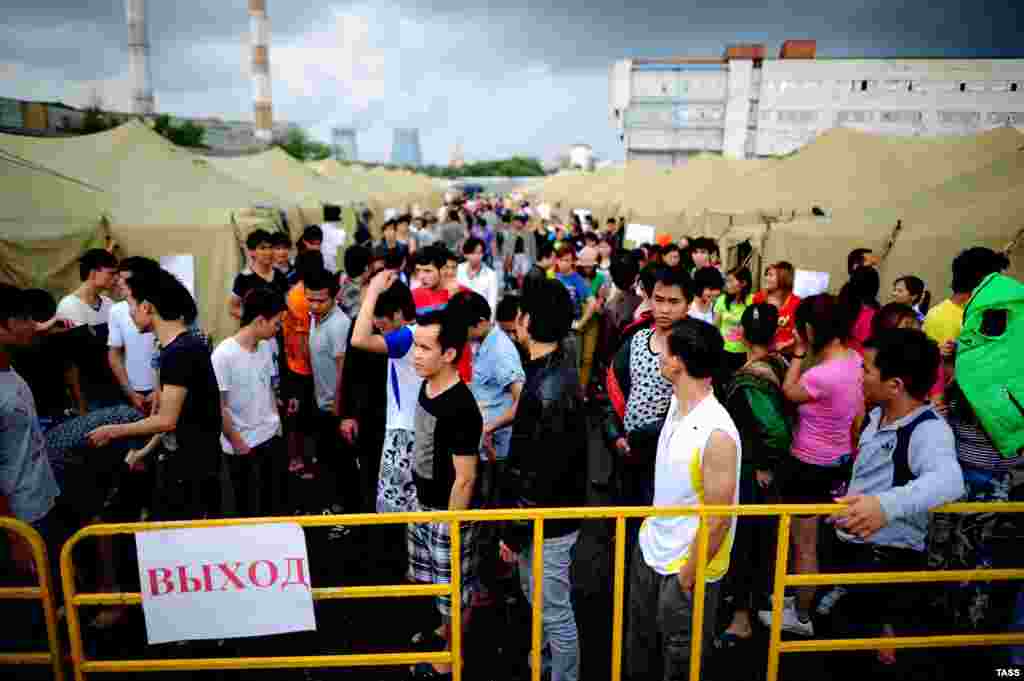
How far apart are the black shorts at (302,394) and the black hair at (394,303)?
1939 mm

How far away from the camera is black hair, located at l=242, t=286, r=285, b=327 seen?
13.1 ft

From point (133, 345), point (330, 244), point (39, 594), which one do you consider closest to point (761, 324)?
point (39, 594)

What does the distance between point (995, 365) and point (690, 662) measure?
2.38 metres

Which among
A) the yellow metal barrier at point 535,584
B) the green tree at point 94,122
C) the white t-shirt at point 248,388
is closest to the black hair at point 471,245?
the white t-shirt at point 248,388

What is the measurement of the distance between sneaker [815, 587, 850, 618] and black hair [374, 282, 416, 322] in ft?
11.2

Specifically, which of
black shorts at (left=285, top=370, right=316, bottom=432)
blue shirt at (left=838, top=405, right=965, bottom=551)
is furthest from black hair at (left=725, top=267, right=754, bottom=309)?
black shorts at (left=285, top=370, right=316, bottom=432)

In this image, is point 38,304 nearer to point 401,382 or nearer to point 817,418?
point 401,382

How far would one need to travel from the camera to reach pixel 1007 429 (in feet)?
10.5

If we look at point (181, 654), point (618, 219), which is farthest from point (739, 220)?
point (181, 654)

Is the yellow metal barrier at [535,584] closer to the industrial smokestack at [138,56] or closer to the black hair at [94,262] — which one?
the black hair at [94,262]

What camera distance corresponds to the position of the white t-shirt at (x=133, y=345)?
5.00m

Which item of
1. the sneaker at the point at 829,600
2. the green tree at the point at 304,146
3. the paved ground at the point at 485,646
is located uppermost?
the green tree at the point at 304,146

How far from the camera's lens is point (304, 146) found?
74.0 metres

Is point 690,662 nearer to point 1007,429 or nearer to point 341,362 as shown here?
point 1007,429
